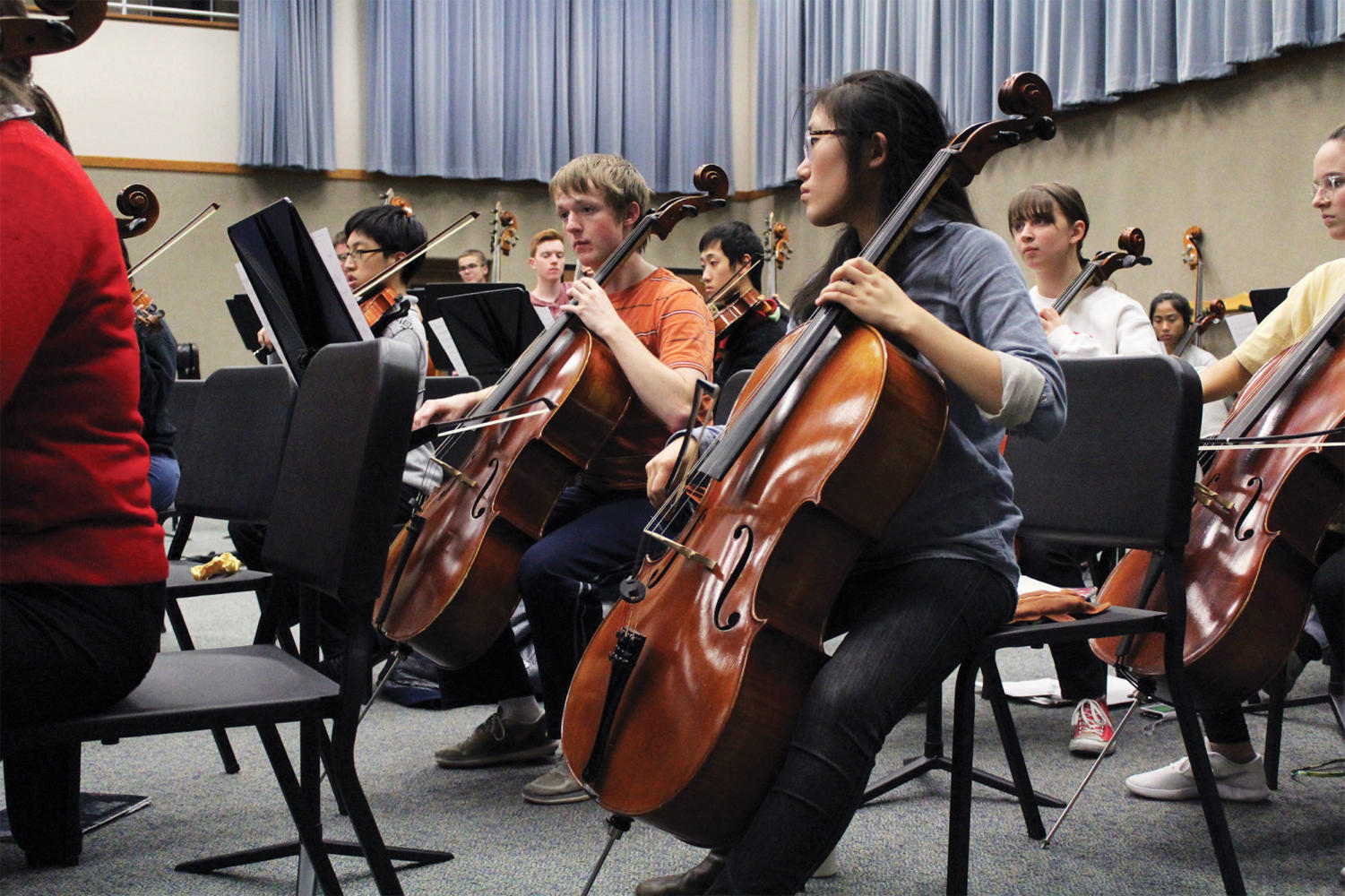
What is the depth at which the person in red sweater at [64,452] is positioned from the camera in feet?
3.27

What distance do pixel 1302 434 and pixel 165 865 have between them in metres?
1.70

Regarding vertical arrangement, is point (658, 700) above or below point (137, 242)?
below

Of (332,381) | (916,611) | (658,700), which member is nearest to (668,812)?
(658,700)

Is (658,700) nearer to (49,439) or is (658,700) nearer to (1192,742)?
(49,439)

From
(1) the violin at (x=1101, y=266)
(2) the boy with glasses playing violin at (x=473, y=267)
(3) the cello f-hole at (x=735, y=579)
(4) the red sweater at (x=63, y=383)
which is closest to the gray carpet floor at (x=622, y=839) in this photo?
(3) the cello f-hole at (x=735, y=579)

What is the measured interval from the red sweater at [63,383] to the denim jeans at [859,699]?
660mm

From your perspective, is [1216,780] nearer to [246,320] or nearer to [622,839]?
[622,839]

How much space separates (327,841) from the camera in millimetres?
1609

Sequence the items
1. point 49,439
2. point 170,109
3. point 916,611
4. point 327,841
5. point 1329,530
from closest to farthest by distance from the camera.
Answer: point 49,439 < point 916,611 < point 327,841 < point 1329,530 < point 170,109

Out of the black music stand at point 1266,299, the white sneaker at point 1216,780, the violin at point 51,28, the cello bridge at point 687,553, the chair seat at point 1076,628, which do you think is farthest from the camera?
the black music stand at point 1266,299

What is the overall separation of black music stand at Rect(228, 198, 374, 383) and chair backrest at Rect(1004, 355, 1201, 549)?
1.15 meters

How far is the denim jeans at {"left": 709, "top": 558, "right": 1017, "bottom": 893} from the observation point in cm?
111

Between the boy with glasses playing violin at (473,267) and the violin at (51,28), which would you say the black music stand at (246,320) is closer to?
the boy with glasses playing violin at (473,267)

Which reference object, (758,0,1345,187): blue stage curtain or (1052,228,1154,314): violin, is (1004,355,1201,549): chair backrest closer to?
(1052,228,1154,314): violin
